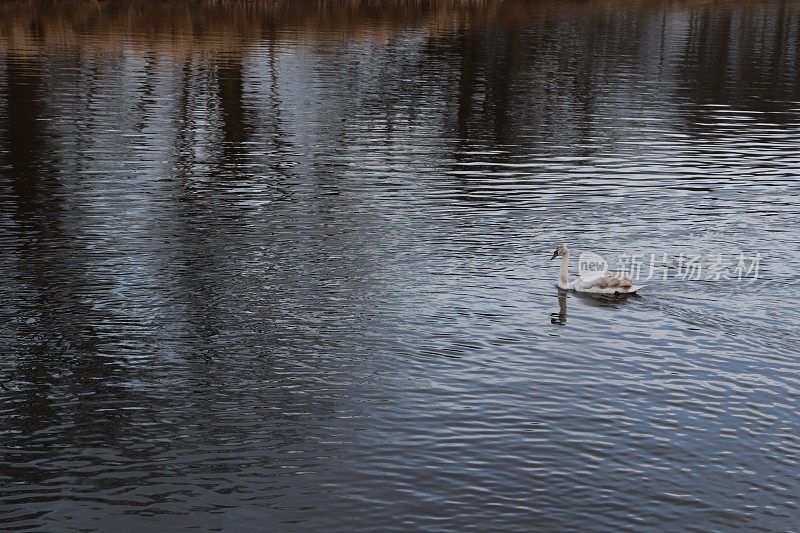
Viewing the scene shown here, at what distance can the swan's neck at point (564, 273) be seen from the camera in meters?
22.8

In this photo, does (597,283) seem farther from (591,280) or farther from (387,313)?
(387,313)

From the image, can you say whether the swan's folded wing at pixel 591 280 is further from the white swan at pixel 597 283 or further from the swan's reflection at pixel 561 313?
the swan's reflection at pixel 561 313

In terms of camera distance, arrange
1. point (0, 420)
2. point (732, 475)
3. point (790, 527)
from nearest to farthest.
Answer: point (790, 527) < point (732, 475) < point (0, 420)

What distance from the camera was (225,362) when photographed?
18703 millimetres

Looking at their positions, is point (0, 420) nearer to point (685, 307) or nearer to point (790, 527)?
point (790, 527)

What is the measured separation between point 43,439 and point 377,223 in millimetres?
13201

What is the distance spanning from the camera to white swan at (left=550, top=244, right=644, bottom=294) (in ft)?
72.4

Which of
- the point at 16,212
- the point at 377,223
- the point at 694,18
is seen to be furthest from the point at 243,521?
the point at 694,18

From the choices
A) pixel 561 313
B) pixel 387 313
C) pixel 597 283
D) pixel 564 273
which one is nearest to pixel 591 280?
pixel 597 283

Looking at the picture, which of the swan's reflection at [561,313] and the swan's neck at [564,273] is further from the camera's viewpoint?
the swan's neck at [564,273]

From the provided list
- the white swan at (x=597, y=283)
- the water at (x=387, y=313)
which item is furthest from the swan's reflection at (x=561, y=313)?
the white swan at (x=597, y=283)

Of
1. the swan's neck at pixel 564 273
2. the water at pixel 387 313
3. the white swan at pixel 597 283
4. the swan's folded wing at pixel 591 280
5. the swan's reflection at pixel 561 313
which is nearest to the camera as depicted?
the water at pixel 387 313

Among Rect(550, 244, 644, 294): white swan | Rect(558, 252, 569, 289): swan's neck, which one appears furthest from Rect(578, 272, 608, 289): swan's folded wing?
Rect(558, 252, 569, 289): swan's neck

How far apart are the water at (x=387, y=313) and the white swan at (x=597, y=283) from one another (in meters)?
0.28
